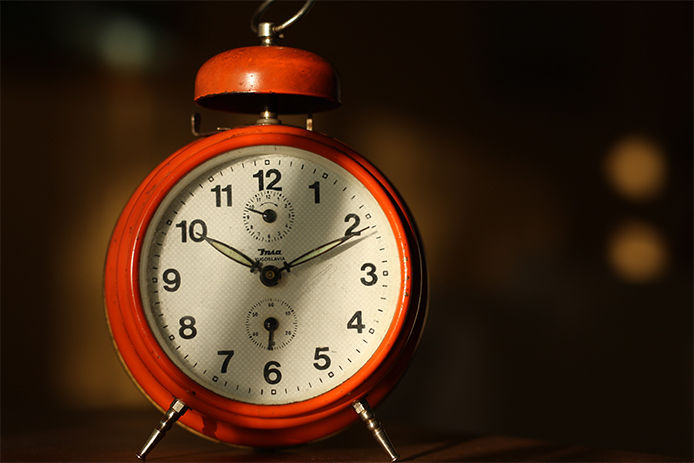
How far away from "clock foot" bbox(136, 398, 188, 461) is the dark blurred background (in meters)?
0.87

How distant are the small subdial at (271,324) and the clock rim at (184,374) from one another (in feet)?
0.25

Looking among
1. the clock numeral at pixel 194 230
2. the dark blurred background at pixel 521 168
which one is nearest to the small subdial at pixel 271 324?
the clock numeral at pixel 194 230

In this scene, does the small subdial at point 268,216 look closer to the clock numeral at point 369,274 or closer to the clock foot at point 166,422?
the clock numeral at point 369,274

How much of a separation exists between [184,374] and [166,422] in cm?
6

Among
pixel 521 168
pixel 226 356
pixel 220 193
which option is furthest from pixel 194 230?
pixel 521 168

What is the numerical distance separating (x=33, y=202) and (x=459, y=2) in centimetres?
110

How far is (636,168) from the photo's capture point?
2070mm

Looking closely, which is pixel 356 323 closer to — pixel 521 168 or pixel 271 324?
pixel 271 324

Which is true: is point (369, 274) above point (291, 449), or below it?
above

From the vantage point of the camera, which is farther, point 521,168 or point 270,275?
point 521,168

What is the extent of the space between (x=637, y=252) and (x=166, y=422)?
4.78ft

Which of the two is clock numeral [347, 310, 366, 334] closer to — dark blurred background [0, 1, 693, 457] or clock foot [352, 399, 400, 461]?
clock foot [352, 399, 400, 461]

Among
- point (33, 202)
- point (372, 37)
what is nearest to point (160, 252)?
point (33, 202)

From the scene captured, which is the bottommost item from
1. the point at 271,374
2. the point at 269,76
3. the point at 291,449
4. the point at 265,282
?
the point at 291,449
